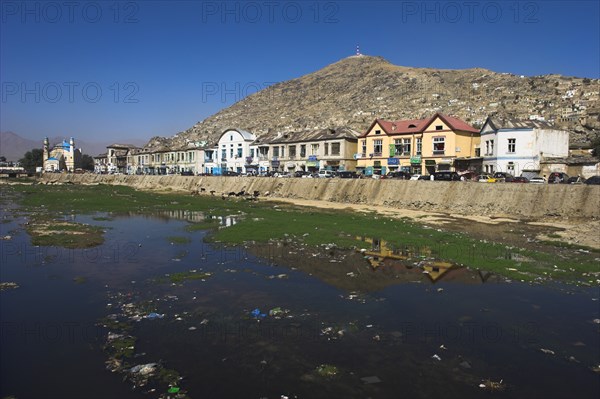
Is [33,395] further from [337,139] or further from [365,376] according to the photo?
[337,139]

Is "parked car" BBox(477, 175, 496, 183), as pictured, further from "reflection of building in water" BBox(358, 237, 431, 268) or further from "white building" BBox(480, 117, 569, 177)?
"reflection of building in water" BBox(358, 237, 431, 268)

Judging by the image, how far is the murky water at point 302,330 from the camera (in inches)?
368

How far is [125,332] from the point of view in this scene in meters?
11.9

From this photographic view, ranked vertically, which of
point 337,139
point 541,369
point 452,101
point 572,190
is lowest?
point 541,369

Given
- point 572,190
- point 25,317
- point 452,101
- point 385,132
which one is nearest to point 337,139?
point 385,132

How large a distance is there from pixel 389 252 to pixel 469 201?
22406 millimetres

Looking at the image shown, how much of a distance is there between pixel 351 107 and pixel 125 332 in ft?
430

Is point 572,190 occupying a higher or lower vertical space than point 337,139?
lower

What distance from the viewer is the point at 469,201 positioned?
41469mm

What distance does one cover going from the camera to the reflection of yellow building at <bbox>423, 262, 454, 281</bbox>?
1825cm

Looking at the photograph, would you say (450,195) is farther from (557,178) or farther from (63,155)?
(63,155)

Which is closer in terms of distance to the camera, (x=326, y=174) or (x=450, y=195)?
(x=450, y=195)

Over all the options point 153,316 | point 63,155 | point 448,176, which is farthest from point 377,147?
point 63,155

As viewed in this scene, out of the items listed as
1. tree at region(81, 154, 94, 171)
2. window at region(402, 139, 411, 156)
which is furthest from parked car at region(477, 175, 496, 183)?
tree at region(81, 154, 94, 171)
